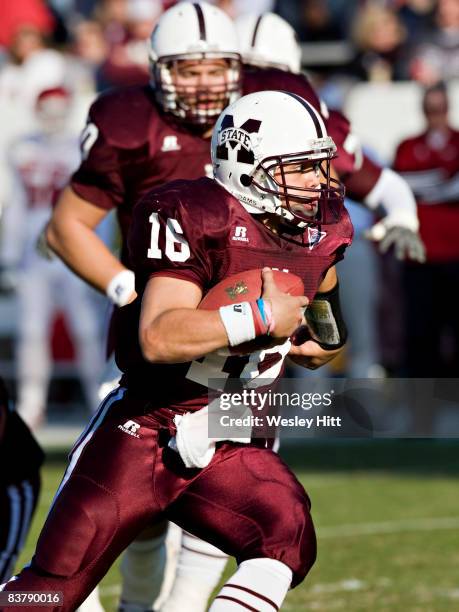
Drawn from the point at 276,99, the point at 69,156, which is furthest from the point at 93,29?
the point at 276,99

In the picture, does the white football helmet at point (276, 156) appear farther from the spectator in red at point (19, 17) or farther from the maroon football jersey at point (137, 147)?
the spectator in red at point (19, 17)

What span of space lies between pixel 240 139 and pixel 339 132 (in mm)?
1354

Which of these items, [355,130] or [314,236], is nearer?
[314,236]

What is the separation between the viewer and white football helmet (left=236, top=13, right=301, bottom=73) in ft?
17.1

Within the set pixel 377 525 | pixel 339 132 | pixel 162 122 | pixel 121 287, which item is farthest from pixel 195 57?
pixel 377 525

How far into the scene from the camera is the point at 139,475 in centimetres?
344

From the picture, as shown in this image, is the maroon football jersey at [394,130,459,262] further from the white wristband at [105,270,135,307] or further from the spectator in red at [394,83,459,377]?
the white wristband at [105,270,135,307]

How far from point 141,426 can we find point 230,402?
0.77ft

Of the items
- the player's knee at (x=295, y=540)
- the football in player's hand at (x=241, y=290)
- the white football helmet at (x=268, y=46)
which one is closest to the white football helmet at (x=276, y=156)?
the football in player's hand at (x=241, y=290)

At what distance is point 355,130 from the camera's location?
31.8 ft

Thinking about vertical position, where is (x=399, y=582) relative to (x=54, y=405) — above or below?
above

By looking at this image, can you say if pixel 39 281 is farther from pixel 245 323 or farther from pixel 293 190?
pixel 245 323

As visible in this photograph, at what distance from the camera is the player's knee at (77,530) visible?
3.33 meters

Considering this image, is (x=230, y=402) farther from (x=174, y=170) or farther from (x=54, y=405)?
(x=54, y=405)
